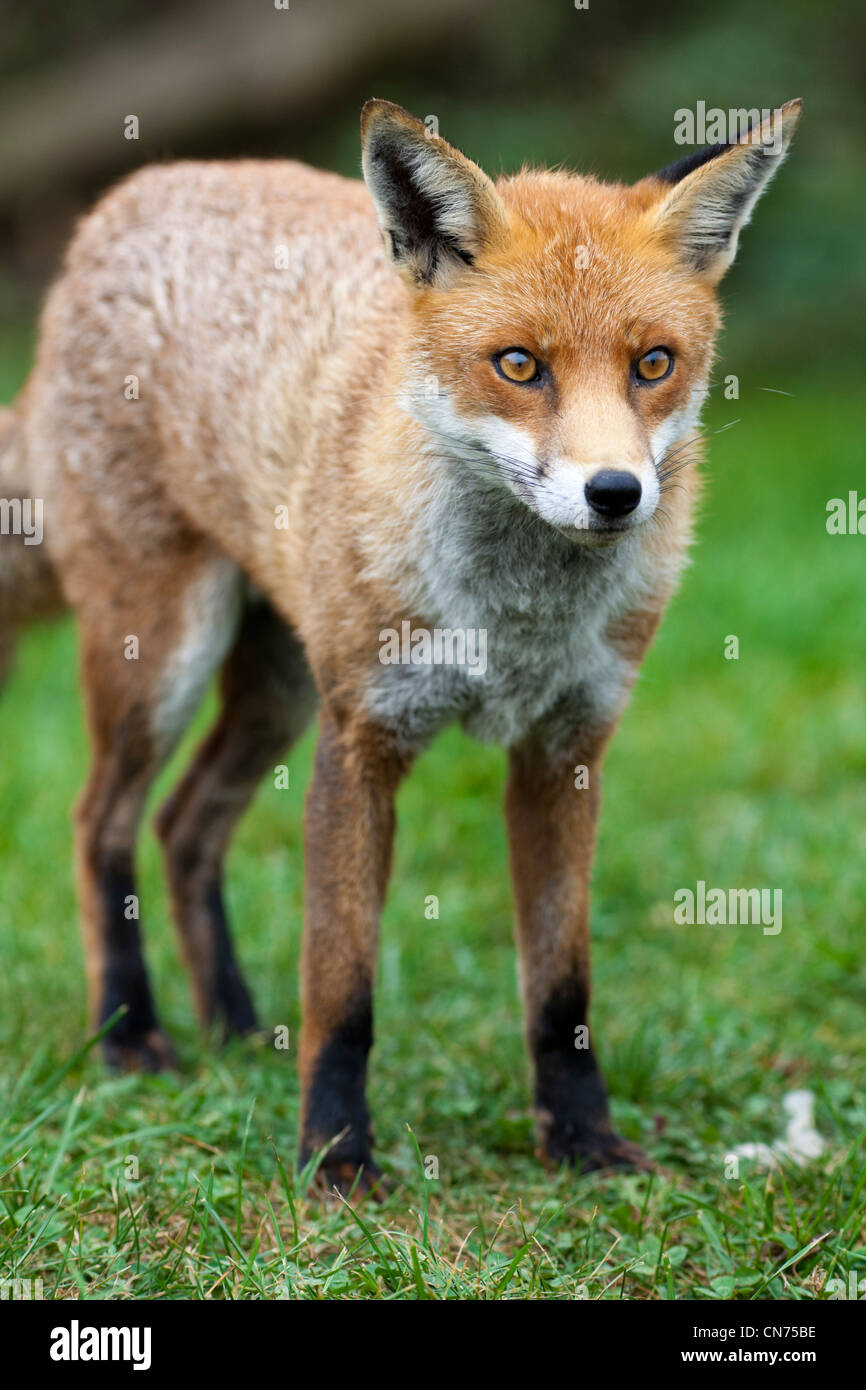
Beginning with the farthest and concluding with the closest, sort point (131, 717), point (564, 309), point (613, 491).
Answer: point (131, 717), point (564, 309), point (613, 491)

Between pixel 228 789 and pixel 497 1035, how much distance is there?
1258 mm

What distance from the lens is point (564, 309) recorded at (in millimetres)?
3109

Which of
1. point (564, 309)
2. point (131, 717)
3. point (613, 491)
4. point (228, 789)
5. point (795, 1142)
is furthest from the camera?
point (228, 789)

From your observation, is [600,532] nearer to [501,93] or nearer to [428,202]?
[428,202]

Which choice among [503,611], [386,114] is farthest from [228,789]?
[386,114]

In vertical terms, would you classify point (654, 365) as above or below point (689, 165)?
below

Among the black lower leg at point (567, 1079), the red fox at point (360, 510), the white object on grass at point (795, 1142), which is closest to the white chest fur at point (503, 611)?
the red fox at point (360, 510)

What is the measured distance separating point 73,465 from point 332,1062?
7.25ft

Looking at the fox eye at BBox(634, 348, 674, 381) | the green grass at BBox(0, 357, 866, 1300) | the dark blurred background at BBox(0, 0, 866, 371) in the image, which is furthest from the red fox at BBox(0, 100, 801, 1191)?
the dark blurred background at BBox(0, 0, 866, 371)

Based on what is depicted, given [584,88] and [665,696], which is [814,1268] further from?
[584,88]

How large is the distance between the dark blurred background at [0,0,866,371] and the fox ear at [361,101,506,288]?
10.8 meters

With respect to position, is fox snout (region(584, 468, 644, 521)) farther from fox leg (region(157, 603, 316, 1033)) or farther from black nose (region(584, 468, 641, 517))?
fox leg (region(157, 603, 316, 1033))

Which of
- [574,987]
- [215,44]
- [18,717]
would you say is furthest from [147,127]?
[574,987]

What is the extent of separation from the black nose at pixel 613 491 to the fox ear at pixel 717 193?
2.49 ft
